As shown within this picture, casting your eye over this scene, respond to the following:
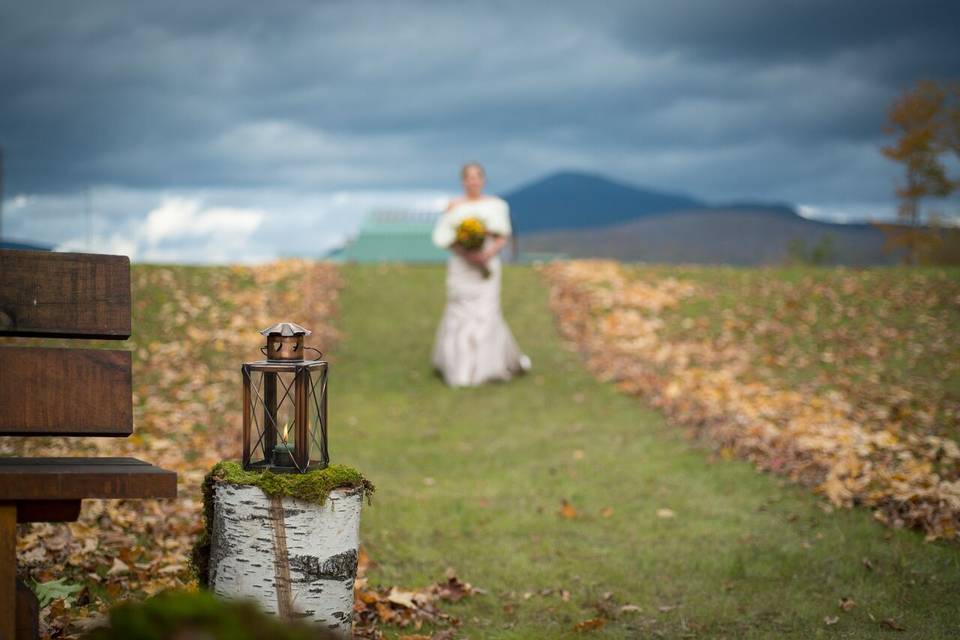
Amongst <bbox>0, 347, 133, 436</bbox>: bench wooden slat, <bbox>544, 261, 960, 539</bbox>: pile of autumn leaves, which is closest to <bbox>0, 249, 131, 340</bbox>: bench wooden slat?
<bbox>0, 347, 133, 436</bbox>: bench wooden slat

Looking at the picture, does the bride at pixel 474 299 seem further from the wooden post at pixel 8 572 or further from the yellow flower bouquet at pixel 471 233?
the wooden post at pixel 8 572

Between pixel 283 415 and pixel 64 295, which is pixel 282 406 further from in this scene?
pixel 64 295

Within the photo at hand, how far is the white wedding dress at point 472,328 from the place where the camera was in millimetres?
13266

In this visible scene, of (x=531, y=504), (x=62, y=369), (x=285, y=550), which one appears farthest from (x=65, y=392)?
(x=531, y=504)

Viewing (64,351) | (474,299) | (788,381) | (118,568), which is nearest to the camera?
(64,351)

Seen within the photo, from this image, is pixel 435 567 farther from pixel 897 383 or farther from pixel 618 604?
pixel 897 383

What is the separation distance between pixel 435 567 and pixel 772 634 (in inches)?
86.7

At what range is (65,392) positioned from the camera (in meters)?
3.68

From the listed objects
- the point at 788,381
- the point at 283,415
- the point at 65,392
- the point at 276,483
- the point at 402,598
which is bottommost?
the point at 402,598

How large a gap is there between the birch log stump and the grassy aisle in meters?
1.49

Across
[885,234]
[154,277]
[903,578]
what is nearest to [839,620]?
[903,578]

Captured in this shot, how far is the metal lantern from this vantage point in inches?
152

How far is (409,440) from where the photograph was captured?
34.6 feet

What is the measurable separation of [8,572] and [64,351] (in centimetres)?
92
